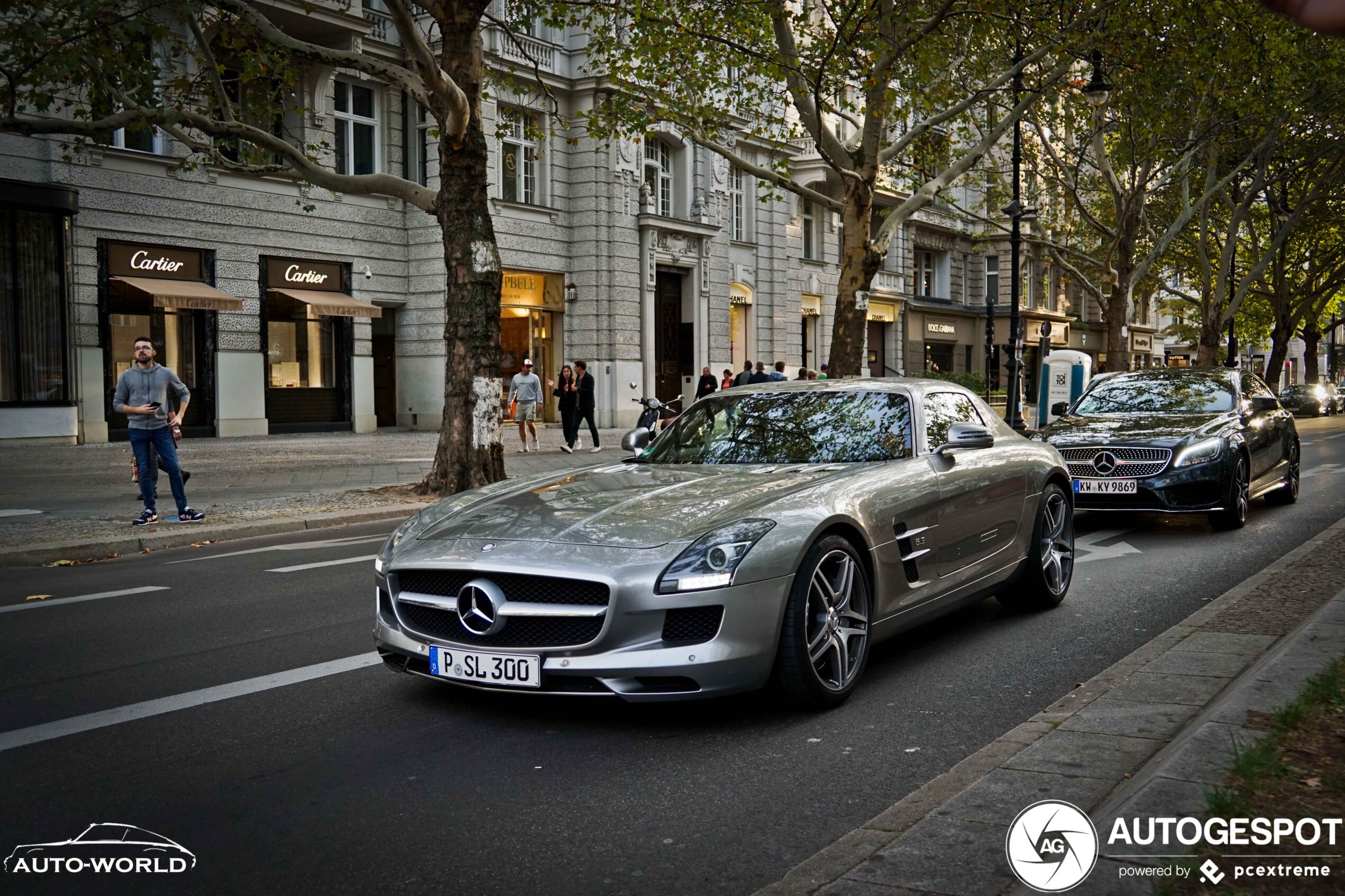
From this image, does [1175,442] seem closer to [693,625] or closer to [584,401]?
[693,625]

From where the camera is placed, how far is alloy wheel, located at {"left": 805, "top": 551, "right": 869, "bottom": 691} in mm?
4836

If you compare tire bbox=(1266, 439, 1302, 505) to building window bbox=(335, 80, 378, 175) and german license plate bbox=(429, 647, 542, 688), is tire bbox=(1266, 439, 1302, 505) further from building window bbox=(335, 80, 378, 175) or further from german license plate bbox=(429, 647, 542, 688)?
building window bbox=(335, 80, 378, 175)

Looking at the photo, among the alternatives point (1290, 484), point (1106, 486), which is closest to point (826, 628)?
point (1106, 486)

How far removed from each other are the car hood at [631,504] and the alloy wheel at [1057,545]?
1.99 metres

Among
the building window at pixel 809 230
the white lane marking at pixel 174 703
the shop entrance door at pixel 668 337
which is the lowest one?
the white lane marking at pixel 174 703

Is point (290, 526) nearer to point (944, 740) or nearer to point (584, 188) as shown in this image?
point (944, 740)

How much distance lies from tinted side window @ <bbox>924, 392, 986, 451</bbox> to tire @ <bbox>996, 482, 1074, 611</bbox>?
67 centimetres

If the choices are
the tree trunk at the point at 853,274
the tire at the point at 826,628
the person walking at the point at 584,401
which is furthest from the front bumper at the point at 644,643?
the person walking at the point at 584,401

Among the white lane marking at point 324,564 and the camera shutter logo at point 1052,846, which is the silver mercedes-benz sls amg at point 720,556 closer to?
the camera shutter logo at point 1052,846

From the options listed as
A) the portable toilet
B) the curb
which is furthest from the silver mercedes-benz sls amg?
the portable toilet

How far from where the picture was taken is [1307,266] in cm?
5750

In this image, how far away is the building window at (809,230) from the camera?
4091 centimetres

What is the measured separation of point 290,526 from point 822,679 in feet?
28.0

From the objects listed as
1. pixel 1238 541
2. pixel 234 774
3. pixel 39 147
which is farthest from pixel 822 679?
pixel 39 147
